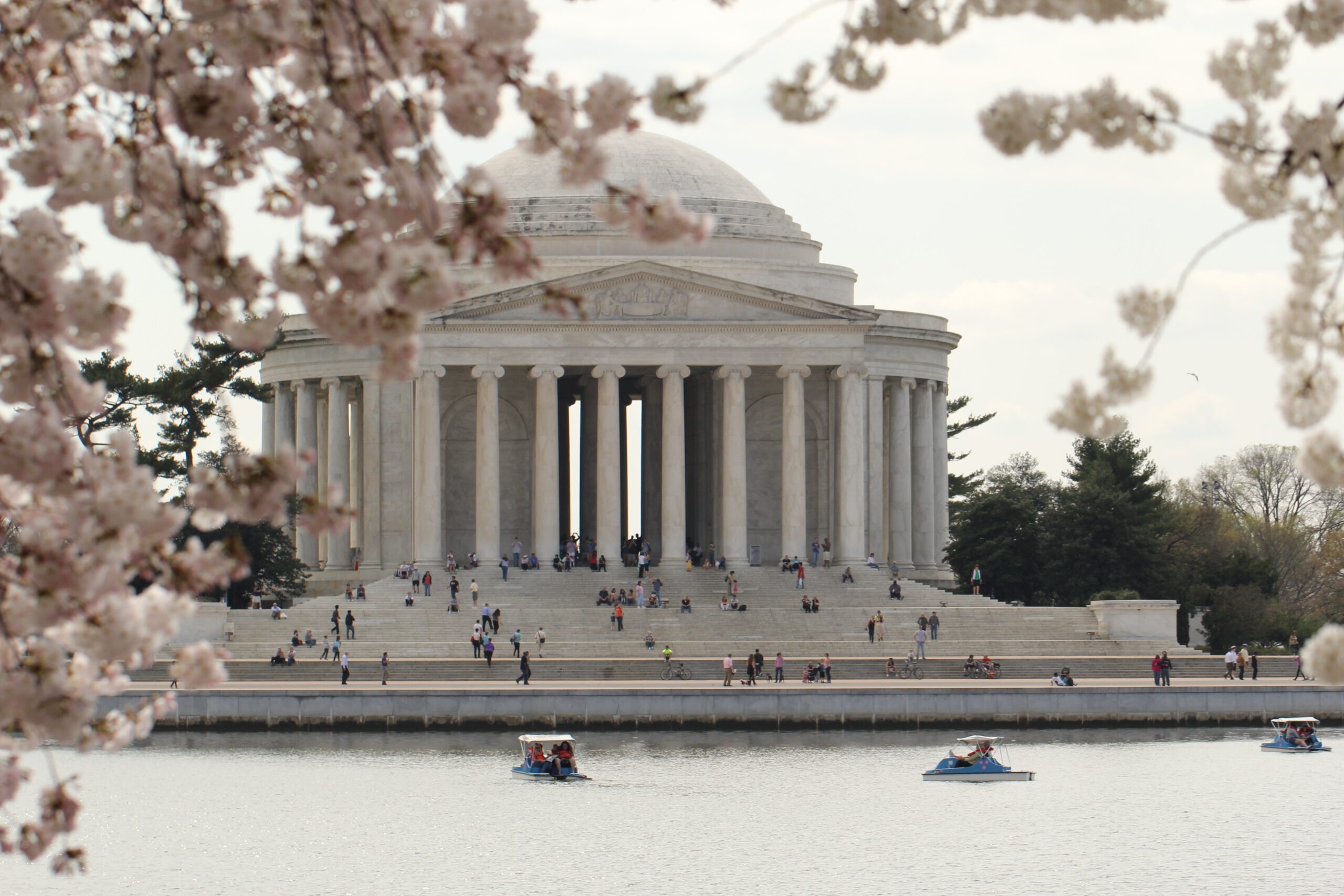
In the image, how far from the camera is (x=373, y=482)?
116625 mm

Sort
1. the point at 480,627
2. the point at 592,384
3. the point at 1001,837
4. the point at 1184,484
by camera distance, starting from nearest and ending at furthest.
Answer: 1. the point at 1001,837
2. the point at 480,627
3. the point at 592,384
4. the point at 1184,484

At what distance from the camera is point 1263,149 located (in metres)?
14.0

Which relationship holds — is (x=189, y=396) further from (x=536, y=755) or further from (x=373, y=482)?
(x=536, y=755)

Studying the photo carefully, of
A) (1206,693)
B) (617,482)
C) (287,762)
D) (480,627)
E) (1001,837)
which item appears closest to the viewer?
(1001,837)

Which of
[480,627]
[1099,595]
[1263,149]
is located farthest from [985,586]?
[1263,149]

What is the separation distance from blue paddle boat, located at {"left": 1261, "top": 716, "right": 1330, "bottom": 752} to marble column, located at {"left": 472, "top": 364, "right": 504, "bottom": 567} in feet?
145

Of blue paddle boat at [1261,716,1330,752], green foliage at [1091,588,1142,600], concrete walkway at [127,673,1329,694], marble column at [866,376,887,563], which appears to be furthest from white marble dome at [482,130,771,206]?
blue paddle boat at [1261,716,1330,752]

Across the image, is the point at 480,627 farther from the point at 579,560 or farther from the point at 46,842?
the point at 46,842

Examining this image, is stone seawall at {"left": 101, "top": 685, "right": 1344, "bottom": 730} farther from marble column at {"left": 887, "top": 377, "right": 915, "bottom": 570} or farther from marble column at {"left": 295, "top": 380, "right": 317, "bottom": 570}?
marble column at {"left": 887, "top": 377, "right": 915, "bottom": 570}

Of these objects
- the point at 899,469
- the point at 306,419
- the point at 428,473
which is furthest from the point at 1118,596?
the point at 306,419

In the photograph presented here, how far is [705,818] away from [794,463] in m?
51.4

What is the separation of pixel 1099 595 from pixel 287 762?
144 ft

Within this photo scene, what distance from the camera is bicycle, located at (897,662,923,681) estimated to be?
85.3 metres

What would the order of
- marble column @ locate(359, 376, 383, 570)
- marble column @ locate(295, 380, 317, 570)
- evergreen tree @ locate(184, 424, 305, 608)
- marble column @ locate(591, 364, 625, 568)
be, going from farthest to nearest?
marble column @ locate(295, 380, 317, 570) < marble column @ locate(359, 376, 383, 570) < marble column @ locate(591, 364, 625, 568) < evergreen tree @ locate(184, 424, 305, 608)
